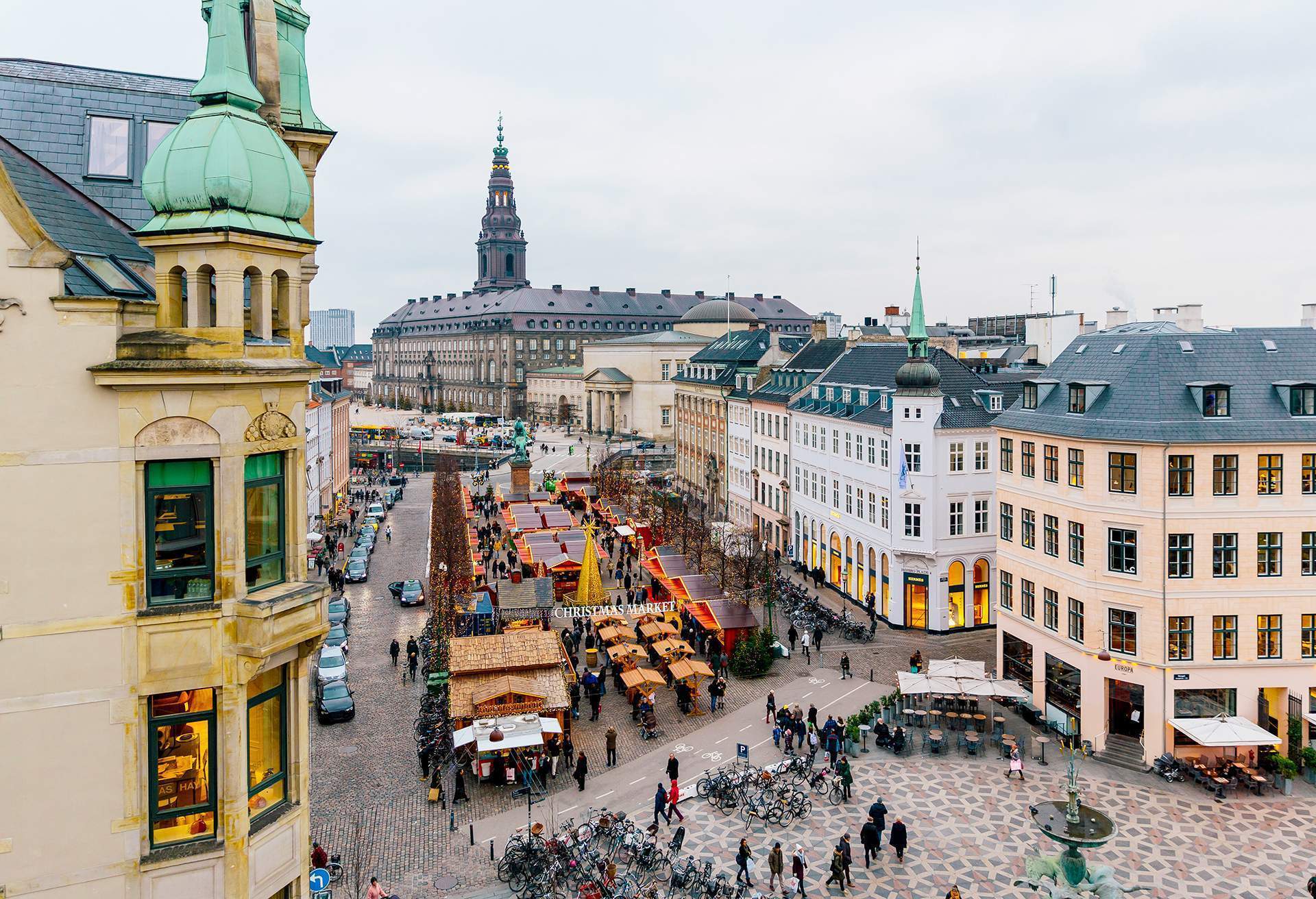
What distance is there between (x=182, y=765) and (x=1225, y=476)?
35.6 m

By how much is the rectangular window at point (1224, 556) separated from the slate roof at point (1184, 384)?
365 cm

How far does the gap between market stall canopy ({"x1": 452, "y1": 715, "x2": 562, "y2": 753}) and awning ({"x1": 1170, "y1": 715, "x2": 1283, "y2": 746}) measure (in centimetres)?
2192

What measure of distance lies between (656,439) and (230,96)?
159 meters

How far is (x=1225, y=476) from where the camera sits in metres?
35.9

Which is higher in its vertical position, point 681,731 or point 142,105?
point 142,105

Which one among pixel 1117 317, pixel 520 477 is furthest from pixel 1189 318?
pixel 520 477

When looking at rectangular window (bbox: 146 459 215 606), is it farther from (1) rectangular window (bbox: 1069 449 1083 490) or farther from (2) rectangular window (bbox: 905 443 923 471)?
(2) rectangular window (bbox: 905 443 923 471)

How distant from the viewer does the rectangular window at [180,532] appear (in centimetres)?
1366

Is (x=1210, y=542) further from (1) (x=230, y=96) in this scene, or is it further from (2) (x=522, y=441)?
(2) (x=522, y=441)

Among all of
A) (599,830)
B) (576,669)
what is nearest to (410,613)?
(576,669)

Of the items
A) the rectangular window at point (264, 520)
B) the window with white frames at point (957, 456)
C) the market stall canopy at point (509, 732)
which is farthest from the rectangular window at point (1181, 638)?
the rectangular window at point (264, 520)

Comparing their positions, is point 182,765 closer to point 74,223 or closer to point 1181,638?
point 74,223

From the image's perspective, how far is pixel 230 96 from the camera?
560 inches

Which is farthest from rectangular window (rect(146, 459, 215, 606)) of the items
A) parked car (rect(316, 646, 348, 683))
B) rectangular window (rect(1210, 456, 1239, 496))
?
rectangular window (rect(1210, 456, 1239, 496))
